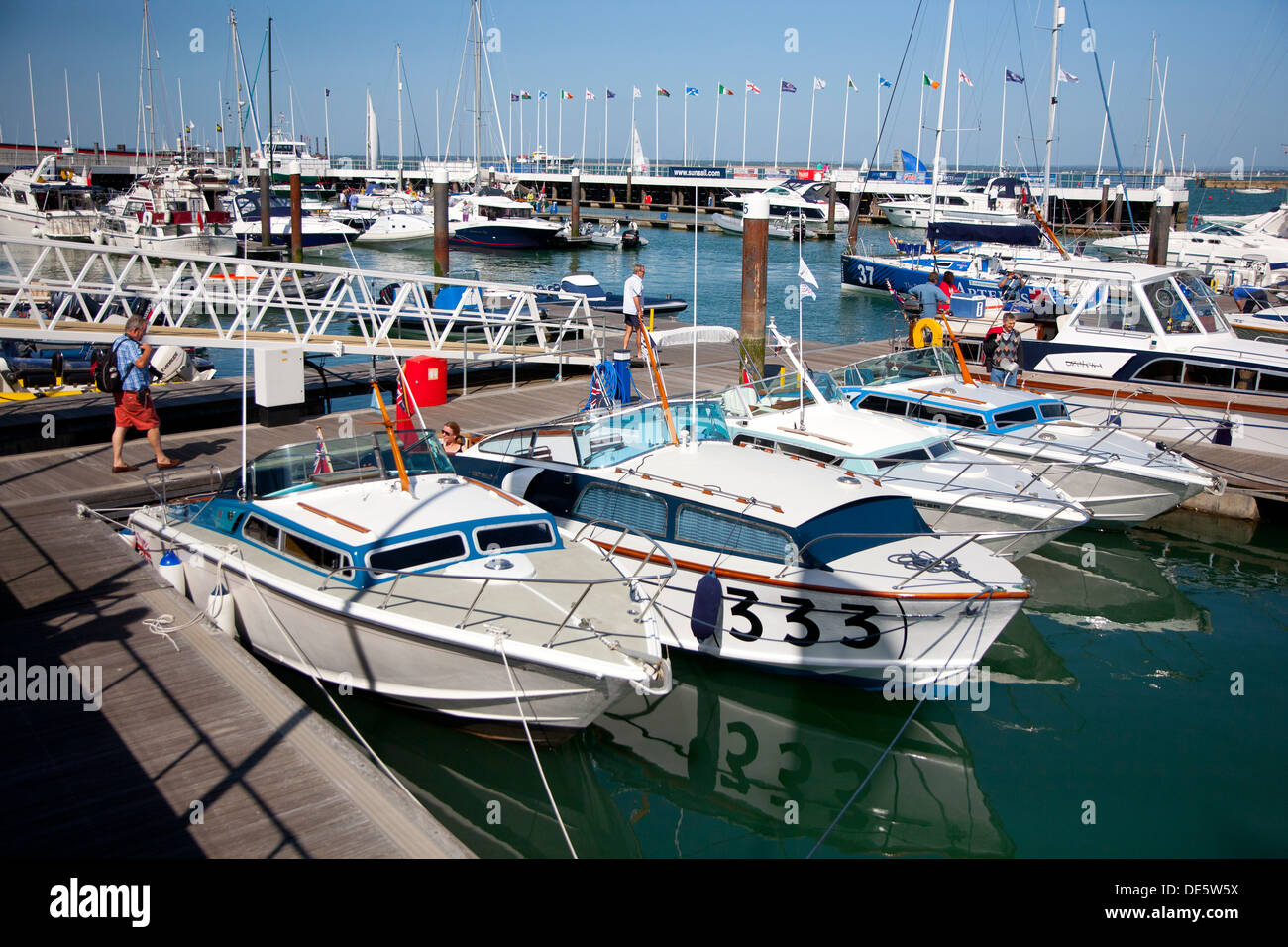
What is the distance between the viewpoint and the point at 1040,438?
47.3 ft

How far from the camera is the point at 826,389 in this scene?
14.5 metres

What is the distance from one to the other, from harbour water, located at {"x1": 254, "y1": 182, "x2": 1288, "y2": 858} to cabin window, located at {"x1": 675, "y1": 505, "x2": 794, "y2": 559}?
4.63ft

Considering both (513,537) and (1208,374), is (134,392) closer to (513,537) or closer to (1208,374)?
(513,537)

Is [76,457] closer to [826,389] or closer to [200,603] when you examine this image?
[200,603]

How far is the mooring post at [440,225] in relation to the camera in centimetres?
3538

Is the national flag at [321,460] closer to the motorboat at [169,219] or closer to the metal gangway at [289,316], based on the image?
the metal gangway at [289,316]

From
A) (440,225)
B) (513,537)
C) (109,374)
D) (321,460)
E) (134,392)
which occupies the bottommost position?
(513,537)

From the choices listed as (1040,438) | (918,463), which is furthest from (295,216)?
(918,463)

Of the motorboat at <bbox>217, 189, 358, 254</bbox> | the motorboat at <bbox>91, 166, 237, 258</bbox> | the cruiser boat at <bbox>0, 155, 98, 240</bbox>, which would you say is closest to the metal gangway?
the motorboat at <bbox>91, 166, 237, 258</bbox>

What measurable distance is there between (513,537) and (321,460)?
2.13 meters

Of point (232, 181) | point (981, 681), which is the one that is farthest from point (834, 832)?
point (232, 181)

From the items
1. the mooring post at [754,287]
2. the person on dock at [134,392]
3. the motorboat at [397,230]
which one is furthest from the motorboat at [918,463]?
the motorboat at [397,230]
